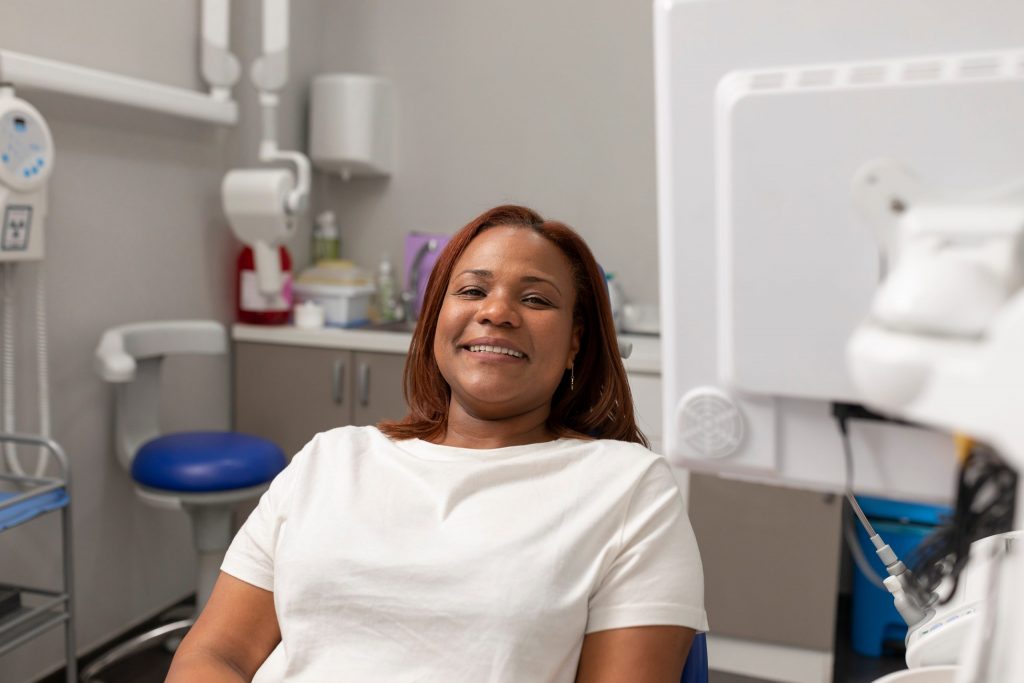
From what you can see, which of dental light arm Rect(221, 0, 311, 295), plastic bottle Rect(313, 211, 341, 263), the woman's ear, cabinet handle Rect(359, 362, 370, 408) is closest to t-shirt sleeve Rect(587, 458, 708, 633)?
the woman's ear

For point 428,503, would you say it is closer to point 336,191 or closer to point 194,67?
point 194,67

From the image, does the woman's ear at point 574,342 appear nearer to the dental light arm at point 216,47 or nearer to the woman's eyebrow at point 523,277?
the woman's eyebrow at point 523,277

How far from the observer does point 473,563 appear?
1196 millimetres

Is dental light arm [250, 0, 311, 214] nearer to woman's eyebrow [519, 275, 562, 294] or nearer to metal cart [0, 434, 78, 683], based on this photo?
metal cart [0, 434, 78, 683]

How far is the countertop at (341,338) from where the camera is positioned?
2.92 m

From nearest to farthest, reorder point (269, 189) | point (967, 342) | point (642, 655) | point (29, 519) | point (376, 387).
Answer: point (967, 342), point (642, 655), point (29, 519), point (269, 189), point (376, 387)

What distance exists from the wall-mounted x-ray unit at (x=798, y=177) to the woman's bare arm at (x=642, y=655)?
0.41 metres

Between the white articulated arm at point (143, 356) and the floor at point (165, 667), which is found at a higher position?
the white articulated arm at point (143, 356)

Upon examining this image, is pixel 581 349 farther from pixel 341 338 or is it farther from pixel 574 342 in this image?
pixel 341 338

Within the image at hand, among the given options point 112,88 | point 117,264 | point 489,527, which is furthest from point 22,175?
point 489,527

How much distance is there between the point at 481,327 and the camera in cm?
139

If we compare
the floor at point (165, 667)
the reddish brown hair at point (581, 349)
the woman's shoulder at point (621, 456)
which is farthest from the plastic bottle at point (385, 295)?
the woman's shoulder at point (621, 456)

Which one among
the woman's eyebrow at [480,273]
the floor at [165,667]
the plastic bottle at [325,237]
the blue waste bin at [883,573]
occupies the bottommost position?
the floor at [165,667]

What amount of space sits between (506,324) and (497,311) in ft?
0.08
